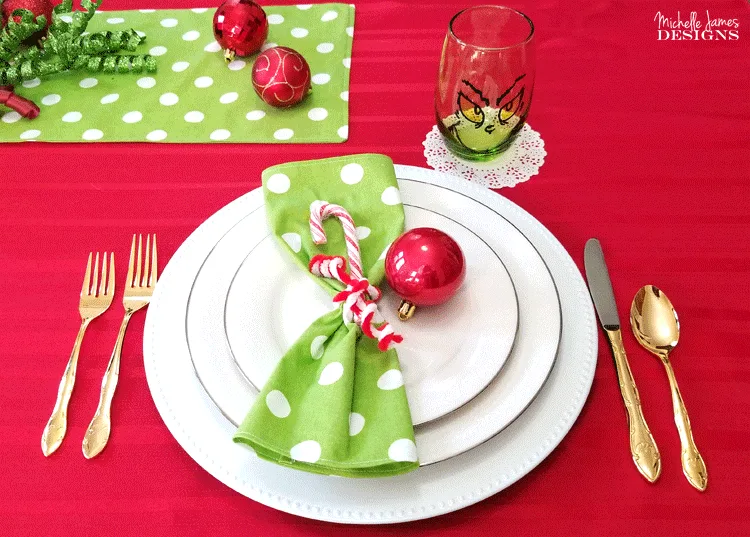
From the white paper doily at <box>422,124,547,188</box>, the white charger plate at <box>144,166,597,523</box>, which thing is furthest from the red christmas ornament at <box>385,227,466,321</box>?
the white paper doily at <box>422,124,547,188</box>

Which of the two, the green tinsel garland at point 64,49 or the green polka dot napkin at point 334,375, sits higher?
the green tinsel garland at point 64,49

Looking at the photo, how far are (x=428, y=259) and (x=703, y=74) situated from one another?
58 cm

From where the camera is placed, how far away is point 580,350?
0.51 m

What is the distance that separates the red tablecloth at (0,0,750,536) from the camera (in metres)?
0.46

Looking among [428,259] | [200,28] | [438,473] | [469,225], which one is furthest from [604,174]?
[200,28]

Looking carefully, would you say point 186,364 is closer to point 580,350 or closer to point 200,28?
point 580,350

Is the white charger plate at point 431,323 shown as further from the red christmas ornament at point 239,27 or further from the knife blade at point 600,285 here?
the red christmas ornament at point 239,27

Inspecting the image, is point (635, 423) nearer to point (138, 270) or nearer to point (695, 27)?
point (138, 270)

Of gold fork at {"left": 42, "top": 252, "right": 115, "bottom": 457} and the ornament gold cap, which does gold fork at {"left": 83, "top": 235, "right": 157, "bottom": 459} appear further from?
the ornament gold cap

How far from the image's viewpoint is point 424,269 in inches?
19.0

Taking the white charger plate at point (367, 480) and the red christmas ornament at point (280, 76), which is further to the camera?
the red christmas ornament at point (280, 76)

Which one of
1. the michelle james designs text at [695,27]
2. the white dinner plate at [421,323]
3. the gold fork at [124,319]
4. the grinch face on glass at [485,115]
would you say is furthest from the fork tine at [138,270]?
the michelle james designs text at [695,27]

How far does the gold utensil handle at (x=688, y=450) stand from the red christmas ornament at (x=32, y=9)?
88 cm

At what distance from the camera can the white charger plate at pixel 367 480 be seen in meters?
0.43
